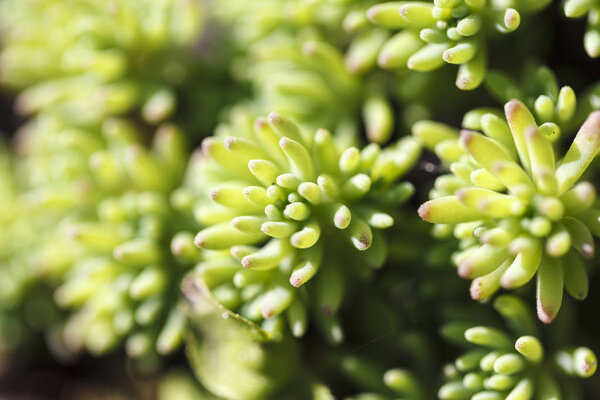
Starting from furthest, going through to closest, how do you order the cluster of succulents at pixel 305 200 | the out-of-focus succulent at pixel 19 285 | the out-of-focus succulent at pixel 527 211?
the out-of-focus succulent at pixel 19 285 < the cluster of succulents at pixel 305 200 < the out-of-focus succulent at pixel 527 211

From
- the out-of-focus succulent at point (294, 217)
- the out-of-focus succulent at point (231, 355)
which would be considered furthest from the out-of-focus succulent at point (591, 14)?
the out-of-focus succulent at point (231, 355)

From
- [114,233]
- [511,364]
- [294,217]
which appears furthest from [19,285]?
[511,364]

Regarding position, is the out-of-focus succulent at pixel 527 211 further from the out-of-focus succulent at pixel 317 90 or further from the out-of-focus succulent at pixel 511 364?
the out-of-focus succulent at pixel 317 90

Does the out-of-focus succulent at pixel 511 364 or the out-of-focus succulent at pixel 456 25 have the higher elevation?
the out-of-focus succulent at pixel 456 25

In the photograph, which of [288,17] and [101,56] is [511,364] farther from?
[101,56]

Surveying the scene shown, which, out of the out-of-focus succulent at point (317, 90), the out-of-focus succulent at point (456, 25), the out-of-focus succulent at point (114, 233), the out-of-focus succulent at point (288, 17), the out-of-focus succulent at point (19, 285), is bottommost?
the out-of-focus succulent at point (19, 285)

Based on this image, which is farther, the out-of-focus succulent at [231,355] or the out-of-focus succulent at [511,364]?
the out-of-focus succulent at [231,355]

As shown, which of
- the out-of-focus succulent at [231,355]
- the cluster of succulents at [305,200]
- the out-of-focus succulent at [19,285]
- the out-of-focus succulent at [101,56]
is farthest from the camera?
the out-of-focus succulent at [19,285]
